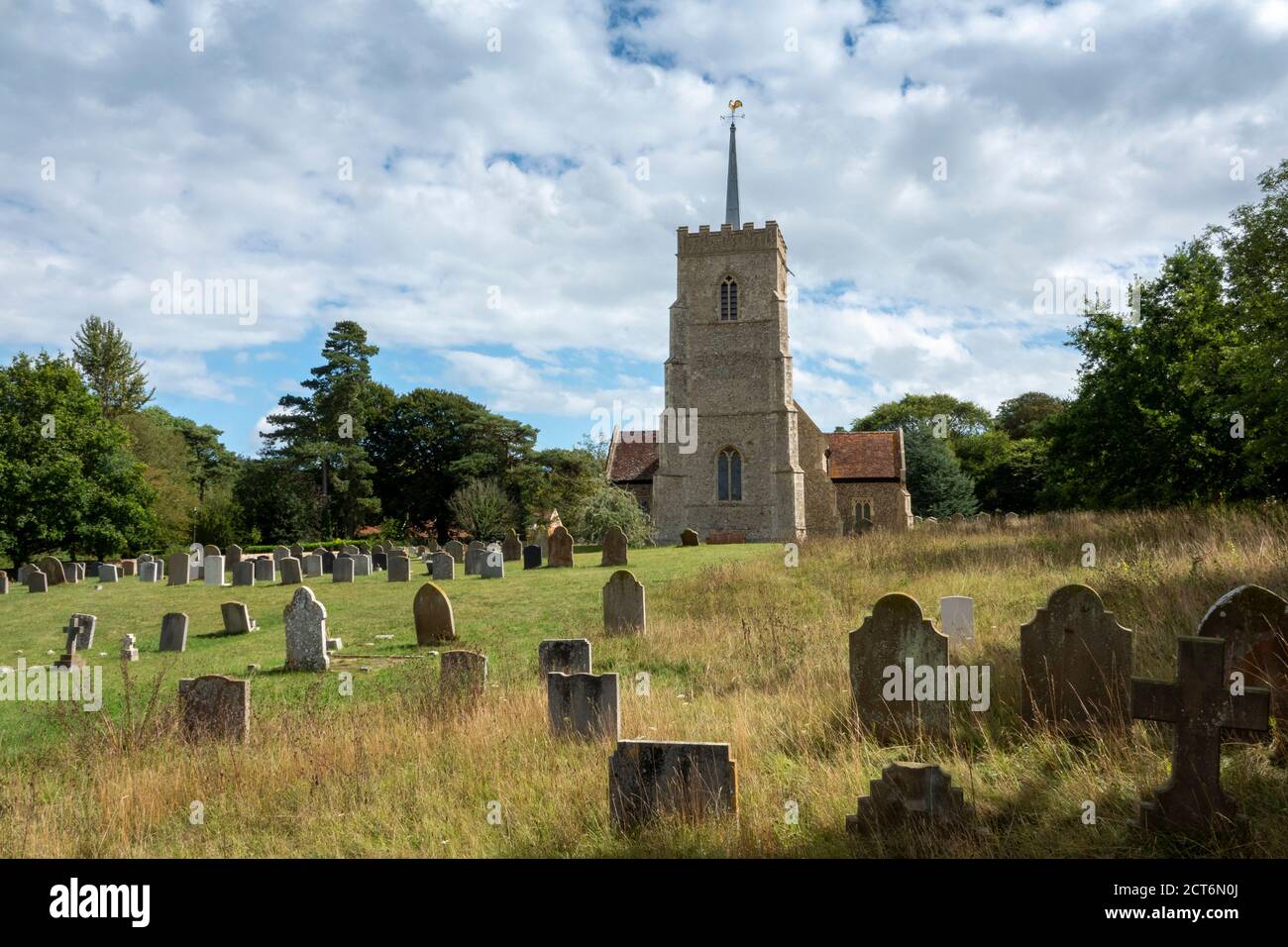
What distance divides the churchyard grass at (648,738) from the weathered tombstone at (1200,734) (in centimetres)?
11

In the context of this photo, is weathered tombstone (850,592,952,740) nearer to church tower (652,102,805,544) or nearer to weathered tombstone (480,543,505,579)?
weathered tombstone (480,543,505,579)

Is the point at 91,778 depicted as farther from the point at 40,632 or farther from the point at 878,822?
the point at 40,632

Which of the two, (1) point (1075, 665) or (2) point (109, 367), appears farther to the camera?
(2) point (109, 367)

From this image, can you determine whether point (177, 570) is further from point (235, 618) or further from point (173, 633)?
point (173, 633)

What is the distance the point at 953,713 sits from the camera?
18.8ft

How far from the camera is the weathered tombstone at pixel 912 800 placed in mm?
3627

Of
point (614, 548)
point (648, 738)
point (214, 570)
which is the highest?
point (614, 548)

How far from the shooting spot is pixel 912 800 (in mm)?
3650

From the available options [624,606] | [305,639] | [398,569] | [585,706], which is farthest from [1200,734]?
[398,569]

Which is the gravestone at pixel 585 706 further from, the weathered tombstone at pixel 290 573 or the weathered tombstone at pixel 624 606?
the weathered tombstone at pixel 290 573

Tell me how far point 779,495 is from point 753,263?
11389mm

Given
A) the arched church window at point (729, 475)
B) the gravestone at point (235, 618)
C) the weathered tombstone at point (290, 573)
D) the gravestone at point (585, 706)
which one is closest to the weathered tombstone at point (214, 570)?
the weathered tombstone at point (290, 573)

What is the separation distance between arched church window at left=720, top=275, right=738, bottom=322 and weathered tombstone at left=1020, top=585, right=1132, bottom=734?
3272 centimetres

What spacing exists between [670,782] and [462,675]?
3.56 m
